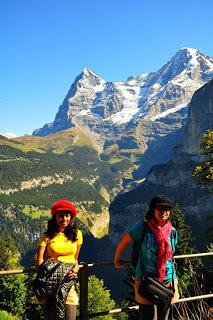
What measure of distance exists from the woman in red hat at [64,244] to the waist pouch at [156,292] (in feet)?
4.27

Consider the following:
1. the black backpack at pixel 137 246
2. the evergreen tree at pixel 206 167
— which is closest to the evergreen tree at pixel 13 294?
the evergreen tree at pixel 206 167

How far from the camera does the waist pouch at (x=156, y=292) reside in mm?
6668

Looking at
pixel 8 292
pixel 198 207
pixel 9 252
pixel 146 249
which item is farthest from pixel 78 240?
pixel 198 207

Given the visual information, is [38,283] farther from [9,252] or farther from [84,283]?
[9,252]

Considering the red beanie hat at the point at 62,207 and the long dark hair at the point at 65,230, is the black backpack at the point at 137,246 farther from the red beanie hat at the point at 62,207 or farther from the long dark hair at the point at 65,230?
the red beanie hat at the point at 62,207

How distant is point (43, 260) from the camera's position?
284 inches

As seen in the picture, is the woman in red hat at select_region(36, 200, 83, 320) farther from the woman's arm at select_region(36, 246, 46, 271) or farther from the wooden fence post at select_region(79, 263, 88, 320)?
the wooden fence post at select_region(79, 263, 88, 320)

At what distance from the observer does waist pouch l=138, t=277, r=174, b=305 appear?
21.9 ft

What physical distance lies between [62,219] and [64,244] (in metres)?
0.45

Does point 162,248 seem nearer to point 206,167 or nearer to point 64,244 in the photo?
point 64,244

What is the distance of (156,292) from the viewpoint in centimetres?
666

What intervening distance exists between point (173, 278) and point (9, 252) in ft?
217

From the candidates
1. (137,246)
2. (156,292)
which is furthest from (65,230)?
(156,292)

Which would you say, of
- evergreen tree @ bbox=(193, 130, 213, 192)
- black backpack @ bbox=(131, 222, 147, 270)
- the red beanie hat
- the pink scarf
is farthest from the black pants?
evergreen tree @ bbox=(193, 130, 213, 192)
